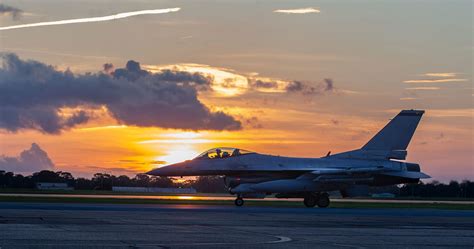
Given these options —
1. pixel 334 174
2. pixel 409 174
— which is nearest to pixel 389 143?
pixel 409 174

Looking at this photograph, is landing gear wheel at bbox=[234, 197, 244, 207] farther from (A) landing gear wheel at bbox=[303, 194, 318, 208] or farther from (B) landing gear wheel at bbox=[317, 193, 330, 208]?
(B) landing gear wheel at bbox=[317, 193, 330, 208]

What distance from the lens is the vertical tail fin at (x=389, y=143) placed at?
57.4 m

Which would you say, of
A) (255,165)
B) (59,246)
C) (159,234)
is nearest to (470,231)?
(159,234)

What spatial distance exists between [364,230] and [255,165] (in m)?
26.8

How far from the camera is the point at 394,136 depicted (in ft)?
189

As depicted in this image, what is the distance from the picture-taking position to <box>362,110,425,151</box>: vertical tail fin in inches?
2267

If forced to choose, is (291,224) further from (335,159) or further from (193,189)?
(193,189)

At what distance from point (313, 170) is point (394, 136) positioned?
5876 mm

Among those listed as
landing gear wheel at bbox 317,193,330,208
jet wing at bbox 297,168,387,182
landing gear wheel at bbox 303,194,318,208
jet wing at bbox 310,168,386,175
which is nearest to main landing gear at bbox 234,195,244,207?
jet wing at bbox 297,168,387,182

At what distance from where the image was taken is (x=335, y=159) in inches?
2265

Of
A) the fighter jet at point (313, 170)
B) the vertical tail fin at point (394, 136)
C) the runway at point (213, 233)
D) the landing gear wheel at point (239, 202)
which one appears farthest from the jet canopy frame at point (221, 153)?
the runway at point (213, 233)

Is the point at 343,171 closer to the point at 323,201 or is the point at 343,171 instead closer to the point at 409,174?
the point at 323,201

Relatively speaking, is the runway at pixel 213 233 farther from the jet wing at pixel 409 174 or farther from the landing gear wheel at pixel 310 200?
the jet wing at pixel 409 174

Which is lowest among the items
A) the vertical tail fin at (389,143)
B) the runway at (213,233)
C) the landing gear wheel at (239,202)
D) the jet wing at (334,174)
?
the runway at (213,233)
